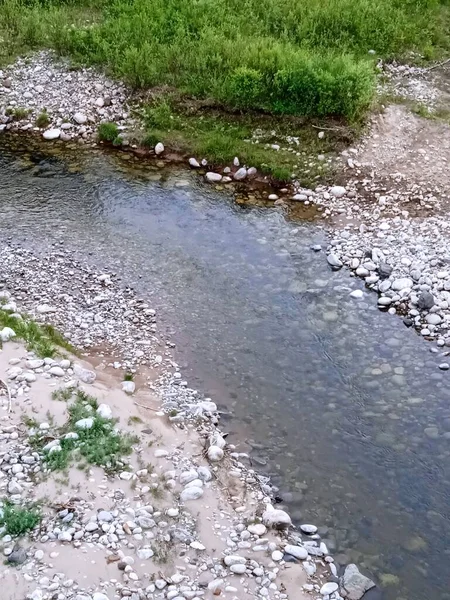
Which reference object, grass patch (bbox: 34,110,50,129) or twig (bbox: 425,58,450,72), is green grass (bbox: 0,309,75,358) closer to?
grass patch (bbox: 34,110,50,129)

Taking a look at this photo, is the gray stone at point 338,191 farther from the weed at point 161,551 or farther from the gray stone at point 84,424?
the weed at point 161,551

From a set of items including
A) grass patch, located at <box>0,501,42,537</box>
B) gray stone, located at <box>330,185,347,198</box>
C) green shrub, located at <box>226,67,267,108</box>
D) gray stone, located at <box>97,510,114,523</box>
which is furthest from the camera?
green shrub, located at <box>226,67,267,108</box>

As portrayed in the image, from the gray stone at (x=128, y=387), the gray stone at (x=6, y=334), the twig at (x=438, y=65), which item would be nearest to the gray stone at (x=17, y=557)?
the gray stone at (x=128, y=387)

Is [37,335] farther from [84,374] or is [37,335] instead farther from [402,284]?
[402,284]

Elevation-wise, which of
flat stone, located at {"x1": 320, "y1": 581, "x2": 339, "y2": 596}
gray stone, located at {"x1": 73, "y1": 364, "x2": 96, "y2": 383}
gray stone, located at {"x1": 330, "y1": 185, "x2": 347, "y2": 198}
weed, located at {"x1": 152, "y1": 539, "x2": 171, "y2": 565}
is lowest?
flat stone, located at {"x1": 320, "y1": 581, "x2": 339, "y2": 596}

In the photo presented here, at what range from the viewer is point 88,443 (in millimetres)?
8203

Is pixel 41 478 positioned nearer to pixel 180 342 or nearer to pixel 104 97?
pixel 180 342

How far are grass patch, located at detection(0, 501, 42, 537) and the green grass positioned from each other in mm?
2824

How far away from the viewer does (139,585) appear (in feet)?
22.6

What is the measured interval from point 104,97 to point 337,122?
19.1 ft

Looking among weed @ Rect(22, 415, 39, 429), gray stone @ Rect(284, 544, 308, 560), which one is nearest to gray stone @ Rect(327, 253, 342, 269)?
gray stone @ Rect(284, 544, 308, 560)

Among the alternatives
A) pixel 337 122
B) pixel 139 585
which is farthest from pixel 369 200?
pixel 139 585

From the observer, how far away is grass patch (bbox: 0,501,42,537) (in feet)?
23.5

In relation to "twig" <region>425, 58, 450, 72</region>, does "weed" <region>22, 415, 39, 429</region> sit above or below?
below
